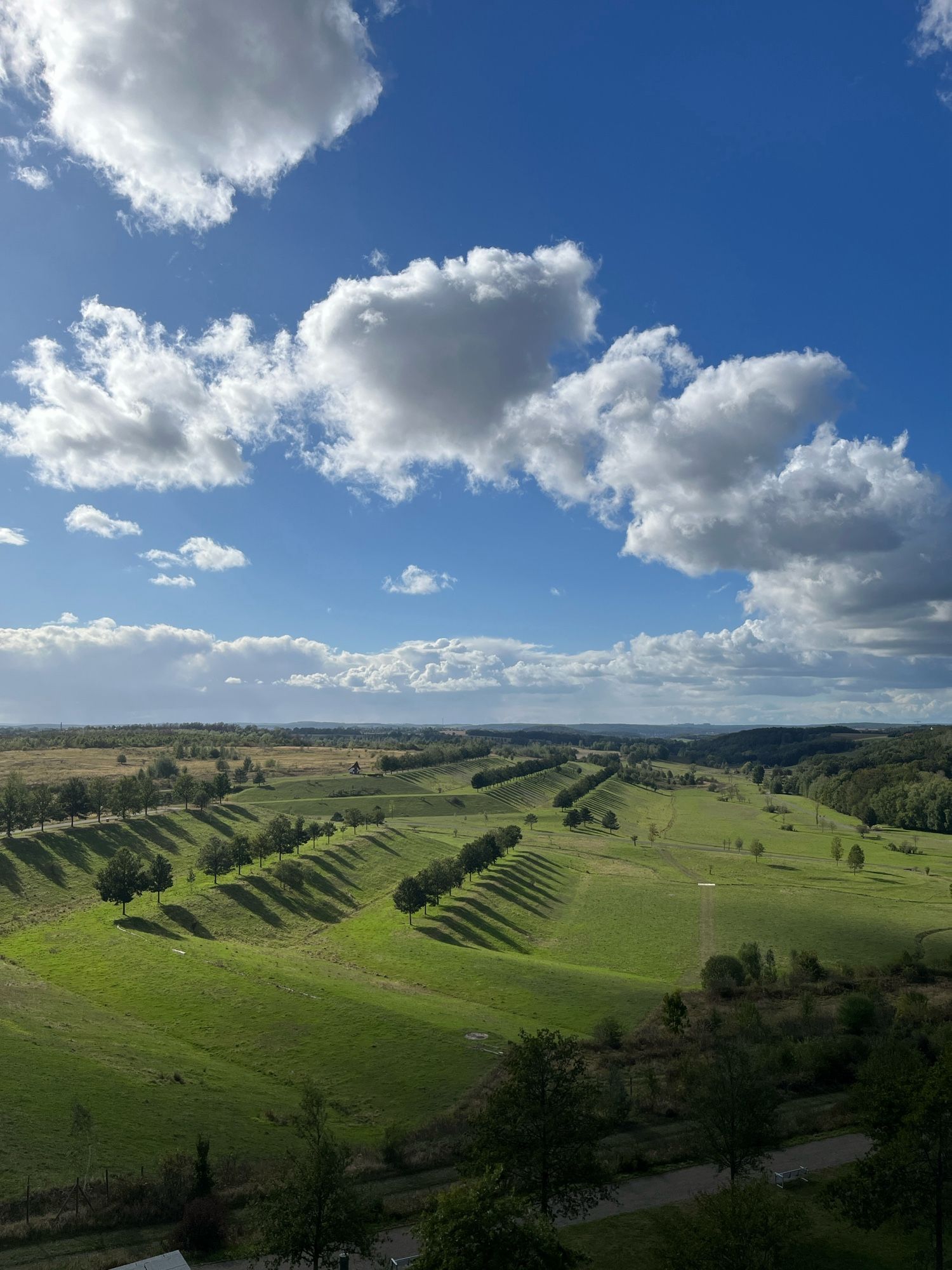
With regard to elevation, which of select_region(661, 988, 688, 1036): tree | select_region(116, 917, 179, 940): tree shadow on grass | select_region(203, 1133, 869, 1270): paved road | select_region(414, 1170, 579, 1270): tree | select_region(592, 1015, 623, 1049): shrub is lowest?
select_region(116, 917, 179, 940): tree shadow on grass

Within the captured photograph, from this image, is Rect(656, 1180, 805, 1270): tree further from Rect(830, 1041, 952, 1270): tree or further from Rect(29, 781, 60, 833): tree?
Rect(29, 781, 60, 833): tree

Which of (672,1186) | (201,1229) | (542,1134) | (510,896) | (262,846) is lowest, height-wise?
(510,896)

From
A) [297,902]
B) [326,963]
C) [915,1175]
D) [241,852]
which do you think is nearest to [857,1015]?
[915,1175]

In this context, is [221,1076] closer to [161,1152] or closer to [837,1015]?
[161,1152]

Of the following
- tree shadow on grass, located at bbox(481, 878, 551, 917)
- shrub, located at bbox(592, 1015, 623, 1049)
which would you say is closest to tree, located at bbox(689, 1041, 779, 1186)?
shrub, located at bbox(592, 1015, 623, 1049)

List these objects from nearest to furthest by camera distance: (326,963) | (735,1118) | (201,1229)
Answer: (201,1229)
(735,1118)
(326,963)

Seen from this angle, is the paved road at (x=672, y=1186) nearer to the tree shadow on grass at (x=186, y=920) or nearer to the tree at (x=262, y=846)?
the tree shadow on grass at (x=186, y=920)

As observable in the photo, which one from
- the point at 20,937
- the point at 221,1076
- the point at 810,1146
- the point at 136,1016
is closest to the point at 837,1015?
the point at 810,1146

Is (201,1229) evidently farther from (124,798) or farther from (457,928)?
(124,798)
